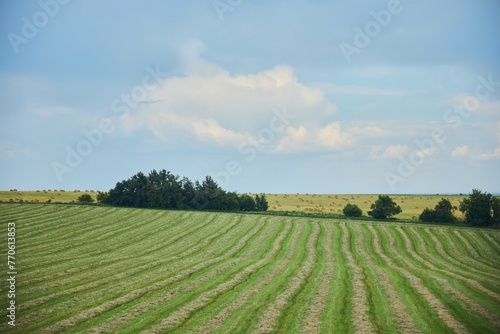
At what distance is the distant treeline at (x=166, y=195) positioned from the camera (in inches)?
3681

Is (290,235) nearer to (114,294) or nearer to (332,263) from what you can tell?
(332,263)

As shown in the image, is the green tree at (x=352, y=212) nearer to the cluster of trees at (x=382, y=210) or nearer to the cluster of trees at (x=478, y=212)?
the cluster of trees at (x=382, y=210)

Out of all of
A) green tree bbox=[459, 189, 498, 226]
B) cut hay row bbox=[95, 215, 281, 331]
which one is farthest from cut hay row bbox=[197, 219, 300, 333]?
green tree bbox=[459, 189, 498, 226]

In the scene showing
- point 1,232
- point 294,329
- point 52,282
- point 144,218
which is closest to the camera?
point 294,329

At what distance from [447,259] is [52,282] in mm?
43727

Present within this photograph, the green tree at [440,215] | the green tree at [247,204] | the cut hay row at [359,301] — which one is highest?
the green tree at [247,204]

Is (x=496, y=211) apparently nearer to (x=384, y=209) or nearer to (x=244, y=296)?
(x=384, y=209)

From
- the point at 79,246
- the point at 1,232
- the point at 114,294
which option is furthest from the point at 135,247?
the point at 114,294

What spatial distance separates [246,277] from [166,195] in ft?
193

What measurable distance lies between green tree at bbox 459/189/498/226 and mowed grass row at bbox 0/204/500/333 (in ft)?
28.8

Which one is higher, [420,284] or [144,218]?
[144,218]

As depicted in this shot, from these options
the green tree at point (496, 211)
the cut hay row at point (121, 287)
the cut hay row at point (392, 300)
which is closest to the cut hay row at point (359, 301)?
the cut hay row at point (392, 300)

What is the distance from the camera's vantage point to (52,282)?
111ft

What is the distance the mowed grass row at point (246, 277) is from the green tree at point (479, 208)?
28.8ft
